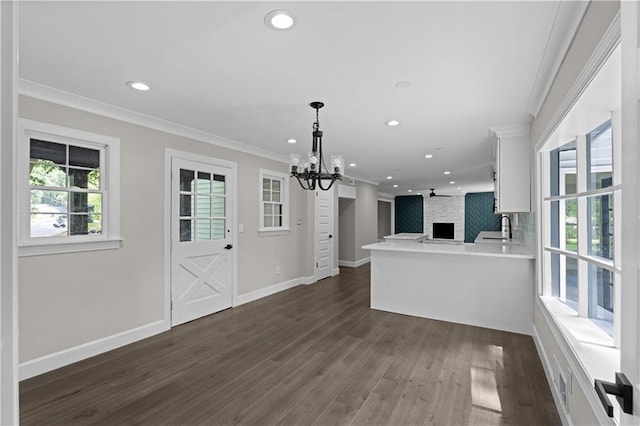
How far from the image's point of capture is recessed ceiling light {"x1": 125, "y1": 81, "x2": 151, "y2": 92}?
2.50m

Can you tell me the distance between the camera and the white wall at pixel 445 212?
42.0ft

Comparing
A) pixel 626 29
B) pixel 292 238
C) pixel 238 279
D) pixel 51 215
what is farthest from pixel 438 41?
pixel 292 238

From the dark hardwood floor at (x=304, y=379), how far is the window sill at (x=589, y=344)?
0.64 metres

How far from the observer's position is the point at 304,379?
253 centimetres

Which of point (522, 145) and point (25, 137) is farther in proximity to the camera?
point (522, 145)

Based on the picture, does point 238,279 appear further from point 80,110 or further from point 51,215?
point 80,110

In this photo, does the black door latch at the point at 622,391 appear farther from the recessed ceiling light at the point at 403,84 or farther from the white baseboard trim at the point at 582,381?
the recessed ceiling light at the point at 403,84

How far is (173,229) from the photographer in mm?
3723

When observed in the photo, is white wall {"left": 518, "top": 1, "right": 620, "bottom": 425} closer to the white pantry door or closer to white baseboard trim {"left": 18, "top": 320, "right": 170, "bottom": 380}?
white baseboard trim {"left": 18, "top": 320, "right": 170, "bottom": 380}

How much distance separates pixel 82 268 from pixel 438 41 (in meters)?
3.48

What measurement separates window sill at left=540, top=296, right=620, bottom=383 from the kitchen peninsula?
133 cm

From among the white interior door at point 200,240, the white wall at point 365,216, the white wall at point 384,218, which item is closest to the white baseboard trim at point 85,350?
the white interior door at point 200,240

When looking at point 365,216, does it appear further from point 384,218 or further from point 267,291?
point 384,218

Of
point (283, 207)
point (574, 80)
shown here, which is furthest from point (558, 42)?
point (283, 207)
